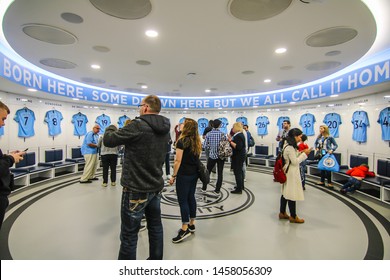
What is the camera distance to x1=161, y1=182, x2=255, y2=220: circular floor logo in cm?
364

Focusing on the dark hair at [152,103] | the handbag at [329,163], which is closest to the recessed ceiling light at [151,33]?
the dark hair at [152,103]

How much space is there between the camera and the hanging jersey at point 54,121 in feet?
23.2

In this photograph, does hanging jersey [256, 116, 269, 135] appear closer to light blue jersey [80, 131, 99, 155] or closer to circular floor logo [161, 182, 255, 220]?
circular floor logo [161, 182, 255, 220]

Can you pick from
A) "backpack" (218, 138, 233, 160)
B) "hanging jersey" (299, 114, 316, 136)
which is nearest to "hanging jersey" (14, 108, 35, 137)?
"backpack" (218, 138, 233, 160)

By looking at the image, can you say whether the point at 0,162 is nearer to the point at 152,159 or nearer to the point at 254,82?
the point at 152,159

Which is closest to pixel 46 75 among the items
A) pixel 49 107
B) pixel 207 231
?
pixel 49 107

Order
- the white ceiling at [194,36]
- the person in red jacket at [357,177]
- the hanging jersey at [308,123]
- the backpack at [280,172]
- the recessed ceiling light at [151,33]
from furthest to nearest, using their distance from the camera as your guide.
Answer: the hanging jersey at [308,123] → the person in red jacket at [357,177] → the backpack at [280,172] → the recessed ceiling light at [151,33] → the white ceiling at [194,36]

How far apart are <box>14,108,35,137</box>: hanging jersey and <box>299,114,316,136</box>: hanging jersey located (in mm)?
9511

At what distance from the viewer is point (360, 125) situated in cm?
600

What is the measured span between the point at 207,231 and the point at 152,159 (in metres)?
1.83

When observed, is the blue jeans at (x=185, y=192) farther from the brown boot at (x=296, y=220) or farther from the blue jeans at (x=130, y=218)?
the brown boot at (x=296, y=220)

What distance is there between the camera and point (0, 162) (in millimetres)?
1832

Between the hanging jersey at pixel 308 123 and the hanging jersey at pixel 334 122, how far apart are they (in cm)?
58

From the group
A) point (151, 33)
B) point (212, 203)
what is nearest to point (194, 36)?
point (151, 33)
